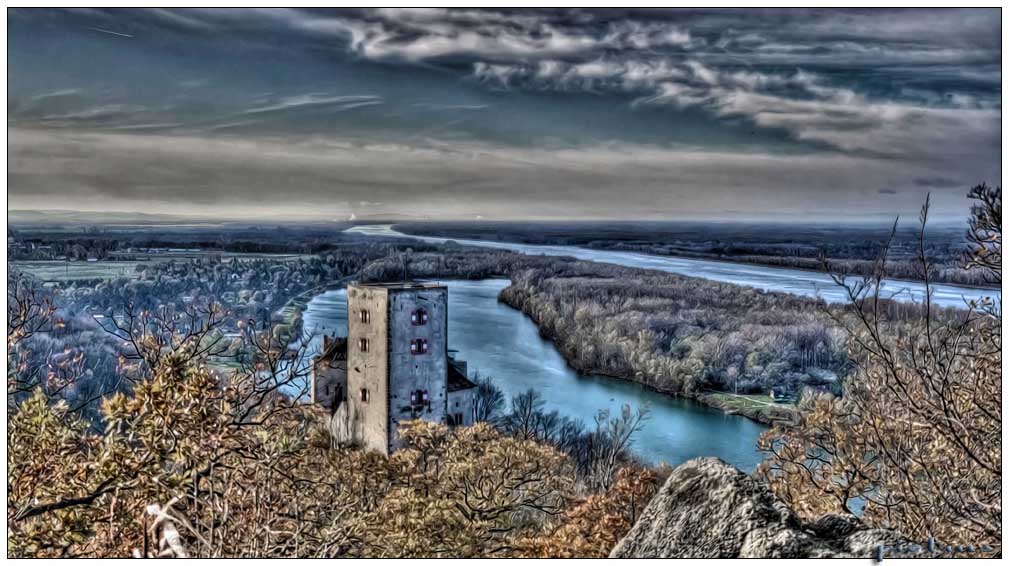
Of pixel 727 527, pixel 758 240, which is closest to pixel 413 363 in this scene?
pixel 727 527

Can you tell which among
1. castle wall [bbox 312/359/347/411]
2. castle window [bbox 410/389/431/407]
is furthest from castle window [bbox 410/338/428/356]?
castle wall [bbox 312/359/347/411]

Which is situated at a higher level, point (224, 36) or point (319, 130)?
point (224, 36)

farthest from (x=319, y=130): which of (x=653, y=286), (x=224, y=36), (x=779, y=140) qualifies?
(x=779, y=140)

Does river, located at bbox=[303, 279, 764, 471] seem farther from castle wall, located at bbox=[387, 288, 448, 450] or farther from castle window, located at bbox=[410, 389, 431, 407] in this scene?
castle window, located at bbox=[410, 389, 431, 407]

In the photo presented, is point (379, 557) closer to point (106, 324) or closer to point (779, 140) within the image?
point (106, 324)

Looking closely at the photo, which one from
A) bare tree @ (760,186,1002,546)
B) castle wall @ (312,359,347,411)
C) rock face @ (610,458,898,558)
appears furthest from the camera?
castle wall @ (312,359,347,411)

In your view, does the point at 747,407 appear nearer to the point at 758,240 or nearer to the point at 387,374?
the point at 758,240
